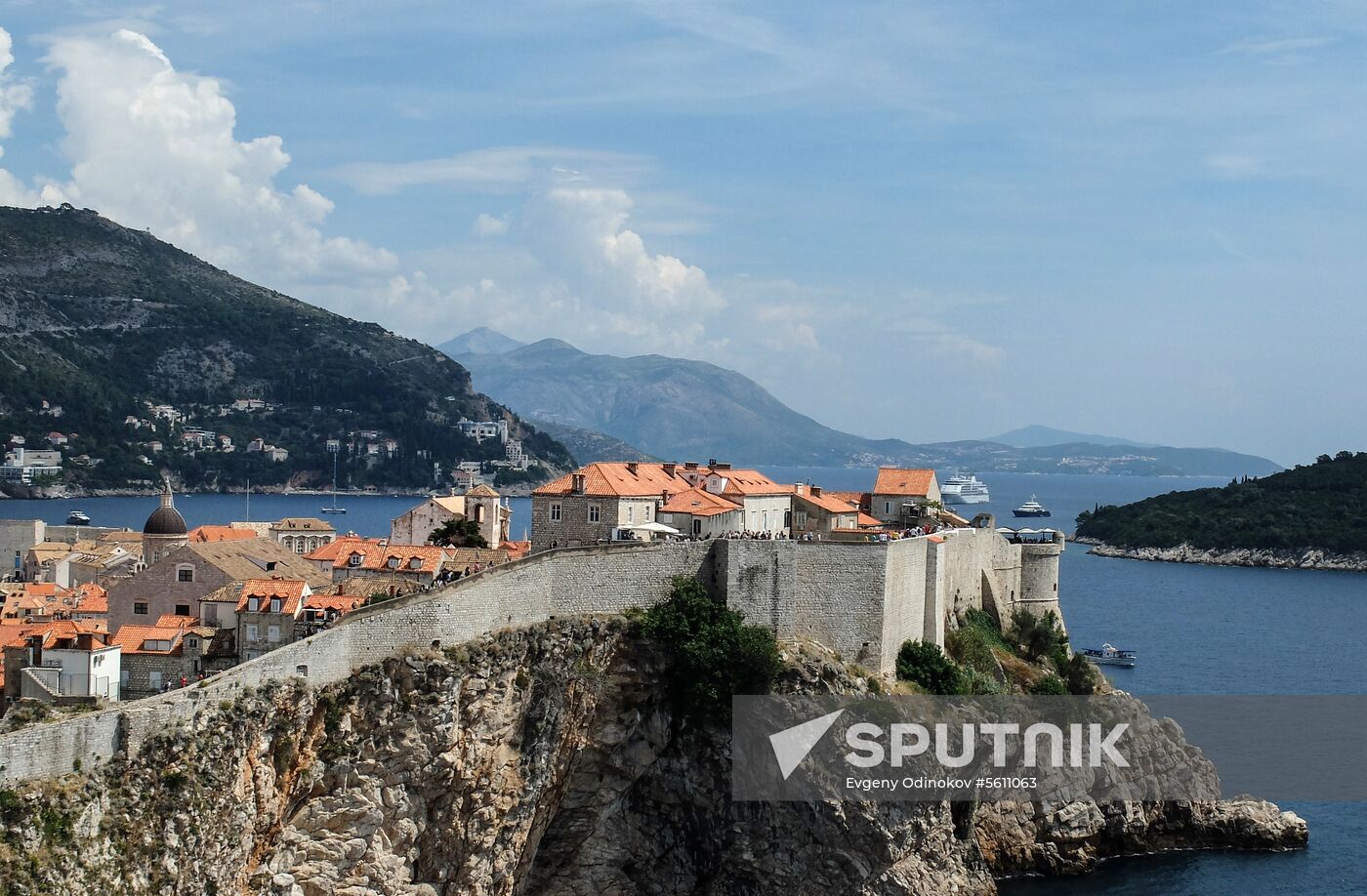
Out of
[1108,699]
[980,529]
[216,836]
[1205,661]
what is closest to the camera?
[216,836]

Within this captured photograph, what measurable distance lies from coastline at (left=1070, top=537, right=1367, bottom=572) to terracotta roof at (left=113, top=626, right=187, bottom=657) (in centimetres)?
13068

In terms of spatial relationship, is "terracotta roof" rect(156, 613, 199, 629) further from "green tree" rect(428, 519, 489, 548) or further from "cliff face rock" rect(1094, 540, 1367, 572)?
"cliff face rock" rect(1094, 540, 1367, 572)

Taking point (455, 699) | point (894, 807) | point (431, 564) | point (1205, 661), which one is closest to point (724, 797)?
point (894, 807)

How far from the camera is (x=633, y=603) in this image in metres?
47.6

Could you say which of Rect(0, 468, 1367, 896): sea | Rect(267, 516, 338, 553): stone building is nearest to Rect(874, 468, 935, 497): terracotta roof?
Rect(0, 468, 1367, 896): sea

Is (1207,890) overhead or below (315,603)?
below

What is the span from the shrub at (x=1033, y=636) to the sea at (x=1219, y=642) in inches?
372

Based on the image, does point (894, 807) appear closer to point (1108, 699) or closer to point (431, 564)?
point (1108, 699)

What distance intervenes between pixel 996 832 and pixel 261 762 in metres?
28.3

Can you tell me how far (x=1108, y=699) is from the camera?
189 feet

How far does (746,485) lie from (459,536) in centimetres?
1367

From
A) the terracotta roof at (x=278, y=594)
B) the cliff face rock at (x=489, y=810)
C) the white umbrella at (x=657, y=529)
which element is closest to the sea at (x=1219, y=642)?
the cliff face rock at (x=489, y=810)

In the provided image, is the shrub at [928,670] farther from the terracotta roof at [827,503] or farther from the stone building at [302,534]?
the stone building at [302,534]

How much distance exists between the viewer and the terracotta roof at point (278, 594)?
4338cm
